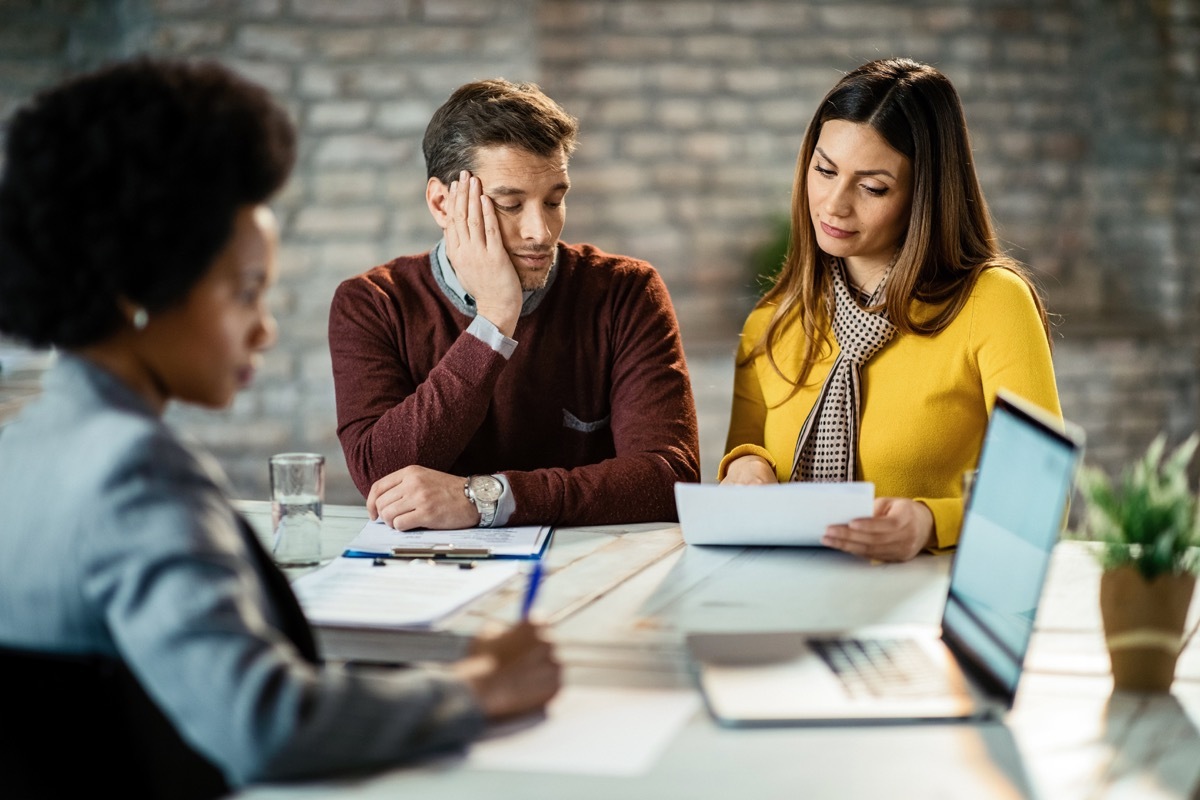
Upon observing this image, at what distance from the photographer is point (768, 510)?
5.48ft

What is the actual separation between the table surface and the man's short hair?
654mm

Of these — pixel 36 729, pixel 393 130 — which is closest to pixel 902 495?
pixel 36 729

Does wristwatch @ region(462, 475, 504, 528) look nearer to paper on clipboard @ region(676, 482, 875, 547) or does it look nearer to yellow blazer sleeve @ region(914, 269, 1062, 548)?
paper on clipboard @ region(676, 482, 875, 547)

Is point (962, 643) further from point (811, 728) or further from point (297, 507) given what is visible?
point (297, 507)

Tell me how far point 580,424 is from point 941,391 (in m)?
0.61

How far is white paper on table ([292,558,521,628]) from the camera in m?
1.39

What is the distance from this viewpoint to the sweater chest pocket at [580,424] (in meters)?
2.20

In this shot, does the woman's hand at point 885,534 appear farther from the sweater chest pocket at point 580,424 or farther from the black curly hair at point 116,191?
the black curly hair at point 116,191

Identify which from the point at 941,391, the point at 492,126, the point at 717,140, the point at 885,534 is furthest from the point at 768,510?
the point at 717,140

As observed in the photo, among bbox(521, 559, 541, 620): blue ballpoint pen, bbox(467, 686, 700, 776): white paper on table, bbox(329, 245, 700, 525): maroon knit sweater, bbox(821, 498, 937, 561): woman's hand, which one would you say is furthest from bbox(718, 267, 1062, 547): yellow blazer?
bbox(467, 686, 700, 776): white paper on table

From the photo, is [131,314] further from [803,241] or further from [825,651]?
[803,241]

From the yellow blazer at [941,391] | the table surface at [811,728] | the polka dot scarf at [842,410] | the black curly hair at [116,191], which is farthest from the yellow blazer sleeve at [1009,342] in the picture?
the black curly hair at [116,191]

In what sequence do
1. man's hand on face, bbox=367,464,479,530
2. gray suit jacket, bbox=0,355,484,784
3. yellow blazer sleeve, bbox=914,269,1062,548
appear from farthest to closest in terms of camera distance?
1. yellow blazer sleeve, bbox=914,269,1062,548
2. man's hand on face, bbox=367,464,479,530
3. gray suit jacket, bbox=0,355,484,784

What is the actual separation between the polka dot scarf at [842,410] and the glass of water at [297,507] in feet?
2.64
